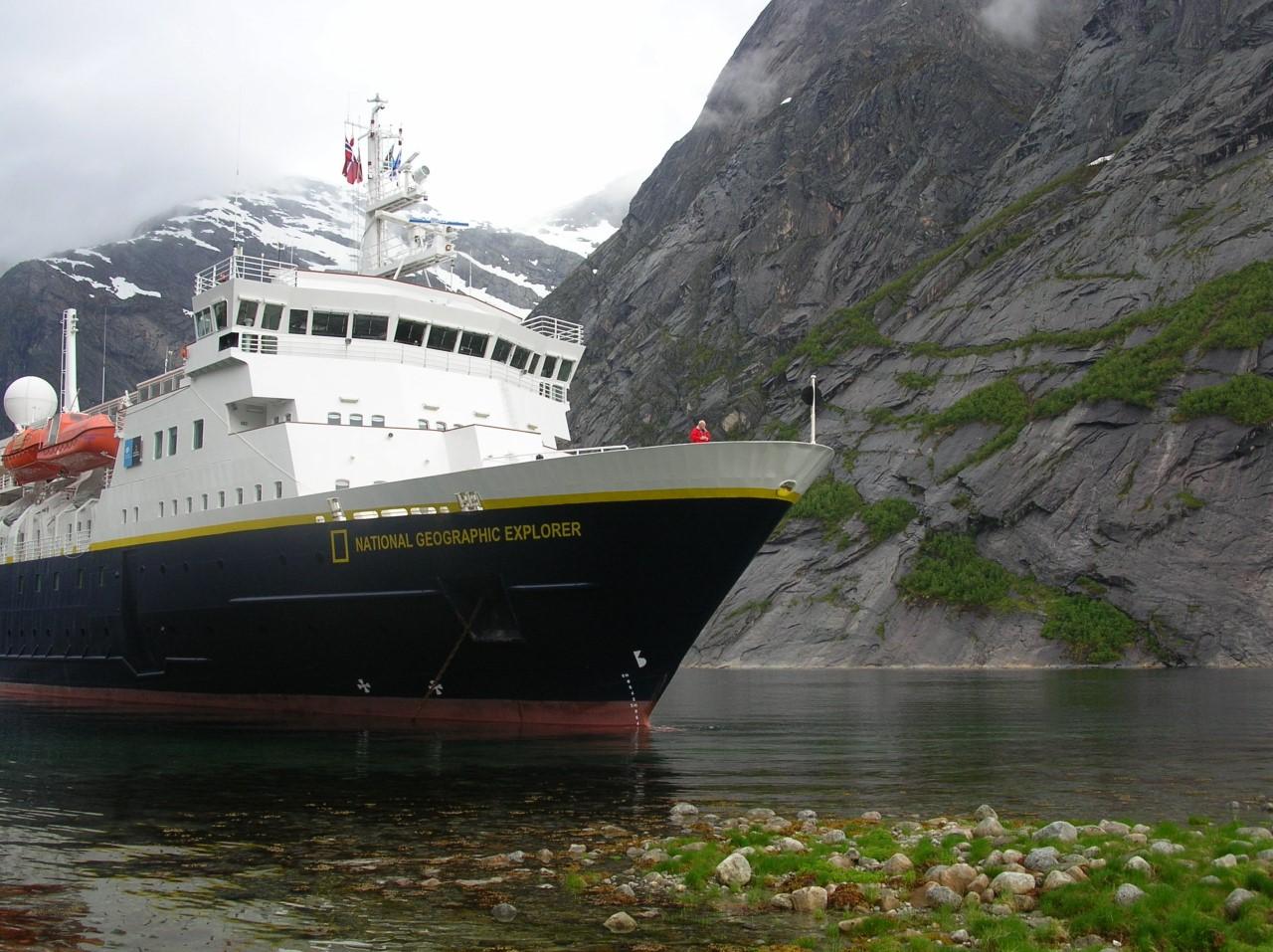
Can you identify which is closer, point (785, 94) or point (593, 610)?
point (593, 610)

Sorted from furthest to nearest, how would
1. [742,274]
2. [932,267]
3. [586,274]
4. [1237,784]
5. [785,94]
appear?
[586,274] → [785,94] → [742,274] → [932,267] → [1237,784]

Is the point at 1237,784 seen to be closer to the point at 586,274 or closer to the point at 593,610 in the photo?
the point at 593,610

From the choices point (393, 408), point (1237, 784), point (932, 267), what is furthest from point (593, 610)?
point (932, 267)

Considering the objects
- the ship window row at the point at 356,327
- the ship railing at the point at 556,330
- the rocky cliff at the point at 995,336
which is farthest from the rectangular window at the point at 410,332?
the rocky cliff at the point at 995,336

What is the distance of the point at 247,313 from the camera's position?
33625mm

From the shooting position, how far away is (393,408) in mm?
33250

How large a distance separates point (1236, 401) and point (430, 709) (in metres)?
76.4

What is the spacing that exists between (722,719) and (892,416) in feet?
262

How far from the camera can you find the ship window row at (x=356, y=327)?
3372cm

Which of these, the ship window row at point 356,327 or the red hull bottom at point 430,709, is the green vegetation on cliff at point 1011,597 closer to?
the ship window row at point 356,327

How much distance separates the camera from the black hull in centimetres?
2719

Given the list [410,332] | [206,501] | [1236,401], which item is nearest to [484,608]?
[410,332]

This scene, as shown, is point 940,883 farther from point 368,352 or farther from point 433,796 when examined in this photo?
point 368,352

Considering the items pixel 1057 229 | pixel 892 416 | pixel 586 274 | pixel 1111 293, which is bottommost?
pixel 892 416
